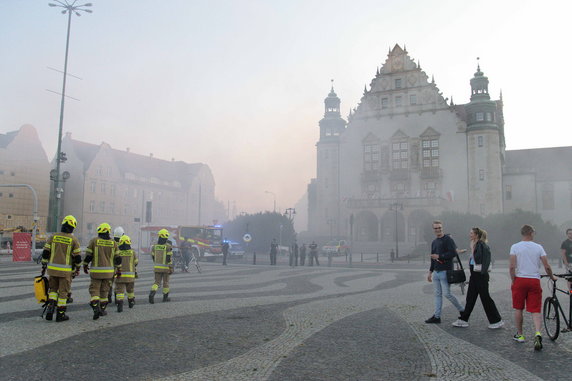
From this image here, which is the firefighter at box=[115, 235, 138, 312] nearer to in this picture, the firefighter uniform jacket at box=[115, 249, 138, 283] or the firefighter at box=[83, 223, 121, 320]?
the firefighter uniform jacket at box=[115, 249, 138, 283]

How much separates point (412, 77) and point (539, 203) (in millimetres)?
26457

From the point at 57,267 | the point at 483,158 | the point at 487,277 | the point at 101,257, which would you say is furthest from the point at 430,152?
the point at 57,267

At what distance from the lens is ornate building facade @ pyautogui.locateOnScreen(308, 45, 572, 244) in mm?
60719

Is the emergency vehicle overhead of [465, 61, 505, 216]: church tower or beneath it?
beneath

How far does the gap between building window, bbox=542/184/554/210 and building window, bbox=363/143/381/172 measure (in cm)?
2494

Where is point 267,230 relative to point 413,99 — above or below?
below

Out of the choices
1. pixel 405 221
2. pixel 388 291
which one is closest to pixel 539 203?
pixel 405 221

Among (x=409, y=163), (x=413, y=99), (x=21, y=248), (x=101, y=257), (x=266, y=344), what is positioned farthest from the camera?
(x=409, y=163)

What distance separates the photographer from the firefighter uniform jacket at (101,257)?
9078 millimetres

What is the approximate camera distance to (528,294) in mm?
6965

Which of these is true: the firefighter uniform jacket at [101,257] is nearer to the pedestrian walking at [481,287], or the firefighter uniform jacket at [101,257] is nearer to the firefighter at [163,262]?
the firefighter at [163,262]

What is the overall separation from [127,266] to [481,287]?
7.24 metres

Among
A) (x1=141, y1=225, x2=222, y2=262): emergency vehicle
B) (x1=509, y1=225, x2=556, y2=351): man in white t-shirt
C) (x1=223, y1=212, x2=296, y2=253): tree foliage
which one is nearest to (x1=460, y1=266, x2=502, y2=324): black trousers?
(x1=509, y1=225, x2=556, y2=351): man in white t-shirt

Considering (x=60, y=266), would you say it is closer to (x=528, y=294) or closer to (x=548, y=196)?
(x=528, y=294)
